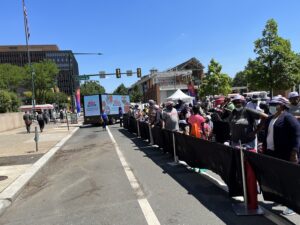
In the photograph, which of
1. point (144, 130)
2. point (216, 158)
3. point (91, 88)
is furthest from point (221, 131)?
point (91, 88)

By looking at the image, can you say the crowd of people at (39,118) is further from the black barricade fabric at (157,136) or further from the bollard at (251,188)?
the bollard at (251,188)

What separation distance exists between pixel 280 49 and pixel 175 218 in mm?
29033

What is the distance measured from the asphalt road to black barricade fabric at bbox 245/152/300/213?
0.44 meters

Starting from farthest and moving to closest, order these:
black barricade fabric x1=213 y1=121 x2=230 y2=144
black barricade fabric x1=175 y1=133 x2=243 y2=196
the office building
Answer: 1. the office building
2. black barricade fabric x1=213 y1=121 x2=230 y2=144
3. black barricade fabric x1=175 y1=133 x2=243 y2=196

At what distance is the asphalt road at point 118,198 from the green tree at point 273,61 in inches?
943

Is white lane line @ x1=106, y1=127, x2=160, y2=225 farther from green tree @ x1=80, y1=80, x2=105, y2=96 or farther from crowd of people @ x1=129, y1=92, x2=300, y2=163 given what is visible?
green tree @ x1=80, y1=80, x2=105, y2=96

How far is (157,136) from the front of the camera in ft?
44.9

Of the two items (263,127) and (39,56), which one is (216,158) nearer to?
(263,127)

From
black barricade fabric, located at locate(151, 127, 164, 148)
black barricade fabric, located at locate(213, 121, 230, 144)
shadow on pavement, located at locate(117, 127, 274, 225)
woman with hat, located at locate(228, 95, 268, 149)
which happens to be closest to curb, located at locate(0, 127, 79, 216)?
shadow on pavement, located at locate(117, 127, 274, 225)

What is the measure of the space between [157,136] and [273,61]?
71.8 feet

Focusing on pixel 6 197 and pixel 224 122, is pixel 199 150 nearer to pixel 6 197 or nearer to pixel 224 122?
pixel 224 122

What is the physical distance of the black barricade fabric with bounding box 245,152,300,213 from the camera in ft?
14.8

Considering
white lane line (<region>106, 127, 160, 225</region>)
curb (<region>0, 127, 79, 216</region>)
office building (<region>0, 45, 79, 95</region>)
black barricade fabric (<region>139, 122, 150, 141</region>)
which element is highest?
office building (<region>0, 45, 79, 95</region>)

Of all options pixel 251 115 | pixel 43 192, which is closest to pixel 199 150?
pixel 251 115
